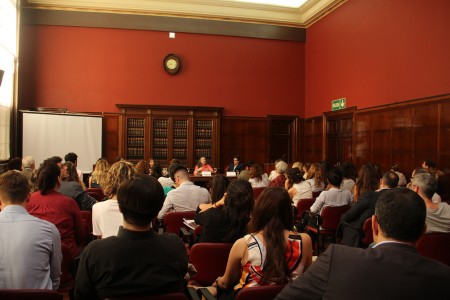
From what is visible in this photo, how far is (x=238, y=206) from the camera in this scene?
3180 mm

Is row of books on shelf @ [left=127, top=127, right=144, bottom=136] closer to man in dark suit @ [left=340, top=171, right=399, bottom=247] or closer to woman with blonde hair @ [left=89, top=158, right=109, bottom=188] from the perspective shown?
woman with blonde hair @ [left=89, top=158, right=109, bottom=188]

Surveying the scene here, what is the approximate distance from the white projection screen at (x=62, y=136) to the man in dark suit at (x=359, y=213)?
27.4ft

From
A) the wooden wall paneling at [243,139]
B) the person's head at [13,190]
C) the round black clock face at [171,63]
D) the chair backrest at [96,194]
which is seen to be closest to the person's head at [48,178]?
the person's head at [13,190]

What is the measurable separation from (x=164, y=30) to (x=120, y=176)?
891 cm

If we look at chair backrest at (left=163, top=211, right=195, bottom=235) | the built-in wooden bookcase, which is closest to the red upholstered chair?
chair backrest at (left=163, top=211, right=195, bottom=235)

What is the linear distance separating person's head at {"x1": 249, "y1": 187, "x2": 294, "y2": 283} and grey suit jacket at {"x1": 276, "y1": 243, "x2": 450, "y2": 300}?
2.42 ft

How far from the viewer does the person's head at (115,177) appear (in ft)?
12.7

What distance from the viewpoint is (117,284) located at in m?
1.83

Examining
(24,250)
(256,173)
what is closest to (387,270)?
(24,250)

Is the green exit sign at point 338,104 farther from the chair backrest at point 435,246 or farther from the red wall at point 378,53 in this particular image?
the chair backrest at point 435,246

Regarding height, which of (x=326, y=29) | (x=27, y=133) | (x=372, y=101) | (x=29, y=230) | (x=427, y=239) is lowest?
(x=427, y=239)

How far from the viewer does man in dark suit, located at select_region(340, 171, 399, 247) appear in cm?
441

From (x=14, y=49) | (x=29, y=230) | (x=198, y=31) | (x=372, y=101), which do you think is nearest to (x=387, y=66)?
(x=372, y=101)

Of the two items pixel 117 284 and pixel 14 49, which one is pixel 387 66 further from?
pixel 14 49
